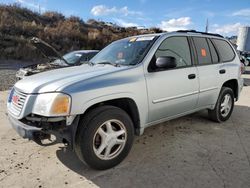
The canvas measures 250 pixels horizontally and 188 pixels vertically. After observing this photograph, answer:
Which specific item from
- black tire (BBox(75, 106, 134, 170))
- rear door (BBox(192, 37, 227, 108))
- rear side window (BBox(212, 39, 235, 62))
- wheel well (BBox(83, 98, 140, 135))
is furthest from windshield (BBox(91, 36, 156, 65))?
rear side window (BBox(212, 39, 235, 62))

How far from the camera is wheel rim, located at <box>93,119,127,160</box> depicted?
11.0 feet

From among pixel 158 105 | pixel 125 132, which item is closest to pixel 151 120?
pixel 158 105

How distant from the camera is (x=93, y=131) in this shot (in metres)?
3.17

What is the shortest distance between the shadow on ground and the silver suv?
26cm

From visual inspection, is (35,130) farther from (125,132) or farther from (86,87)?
(125,132)

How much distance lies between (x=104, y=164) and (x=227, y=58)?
3510 mm

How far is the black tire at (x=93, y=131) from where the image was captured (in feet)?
10.2

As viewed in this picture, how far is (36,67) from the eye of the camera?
7566 mm

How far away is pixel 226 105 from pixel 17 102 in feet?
13.6

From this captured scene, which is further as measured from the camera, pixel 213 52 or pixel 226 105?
pixel 226 105

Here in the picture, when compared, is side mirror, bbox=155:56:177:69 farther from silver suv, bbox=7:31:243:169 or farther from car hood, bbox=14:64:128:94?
car hood, bbox=14:64:128:94

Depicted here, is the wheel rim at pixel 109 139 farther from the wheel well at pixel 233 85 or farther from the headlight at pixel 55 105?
the wheel well at pixel 233 85

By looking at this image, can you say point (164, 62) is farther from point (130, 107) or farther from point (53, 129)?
point (53, 129)

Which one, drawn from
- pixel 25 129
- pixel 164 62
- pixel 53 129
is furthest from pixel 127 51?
pixel 25 129
